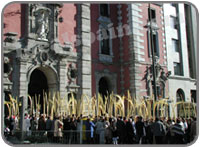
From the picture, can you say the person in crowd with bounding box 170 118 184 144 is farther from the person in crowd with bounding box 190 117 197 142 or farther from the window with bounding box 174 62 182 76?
the window with bounding box 174 62 182 76

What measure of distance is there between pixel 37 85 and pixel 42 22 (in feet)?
13.8

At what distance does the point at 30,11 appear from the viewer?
17.7 m

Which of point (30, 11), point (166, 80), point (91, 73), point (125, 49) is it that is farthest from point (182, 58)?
point (30, 11)

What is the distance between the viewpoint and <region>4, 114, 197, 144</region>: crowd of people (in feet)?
38.5

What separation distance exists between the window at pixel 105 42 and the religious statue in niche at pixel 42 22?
517 centimetres

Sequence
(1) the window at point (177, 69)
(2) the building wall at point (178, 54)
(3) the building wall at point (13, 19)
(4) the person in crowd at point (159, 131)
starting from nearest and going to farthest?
1. (4) the person in crowd at point (159, 131)
2. (3) the building wall at point (13, 19)
3. (2) the building wall at point (178, 54)
4. (1) the window at point (177, 69)

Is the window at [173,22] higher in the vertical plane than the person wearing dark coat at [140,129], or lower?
higher

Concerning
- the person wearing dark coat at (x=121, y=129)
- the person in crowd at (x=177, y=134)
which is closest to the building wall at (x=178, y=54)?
the person wearing dark coat at (x=121, y=129)

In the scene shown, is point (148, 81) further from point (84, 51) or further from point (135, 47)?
point (84, 51)

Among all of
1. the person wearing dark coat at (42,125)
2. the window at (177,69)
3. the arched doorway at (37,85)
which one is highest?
the window at (177,69)

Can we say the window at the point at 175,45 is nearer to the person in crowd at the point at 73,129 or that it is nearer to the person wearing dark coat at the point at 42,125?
the person in crowd at the point at 73,129

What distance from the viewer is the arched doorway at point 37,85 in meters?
17.8

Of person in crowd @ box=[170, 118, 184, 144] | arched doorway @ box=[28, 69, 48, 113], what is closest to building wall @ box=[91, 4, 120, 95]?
arched doorway @ box=[28, 69, 48, 113]

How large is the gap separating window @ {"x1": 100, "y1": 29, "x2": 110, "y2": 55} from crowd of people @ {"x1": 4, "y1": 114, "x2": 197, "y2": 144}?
973 centimetres
